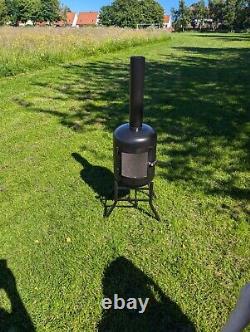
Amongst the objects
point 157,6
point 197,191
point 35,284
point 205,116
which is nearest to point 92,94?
point 205,116

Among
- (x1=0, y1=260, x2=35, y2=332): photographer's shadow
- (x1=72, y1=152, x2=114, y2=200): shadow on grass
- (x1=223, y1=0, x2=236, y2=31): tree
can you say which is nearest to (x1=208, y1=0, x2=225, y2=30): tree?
(x1=223, y1=0, x2=236, y2=31): tree

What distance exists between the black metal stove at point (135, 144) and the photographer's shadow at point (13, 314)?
1.41m

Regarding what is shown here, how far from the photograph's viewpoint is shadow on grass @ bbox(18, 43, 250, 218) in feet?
15.4

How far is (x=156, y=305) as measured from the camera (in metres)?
2.85

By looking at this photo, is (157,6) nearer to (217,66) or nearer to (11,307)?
(217,66)

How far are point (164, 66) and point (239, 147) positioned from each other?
786cm

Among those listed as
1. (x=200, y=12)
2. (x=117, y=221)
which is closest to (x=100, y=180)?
(x=117, y=221)

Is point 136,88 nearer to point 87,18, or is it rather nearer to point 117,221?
point 117,221

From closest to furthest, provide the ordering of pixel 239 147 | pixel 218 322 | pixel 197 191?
pixel 218 322 < pixel 197 191 < pixel 239 147

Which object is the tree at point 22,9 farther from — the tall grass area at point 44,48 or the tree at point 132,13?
the tall grass area at point 44,48

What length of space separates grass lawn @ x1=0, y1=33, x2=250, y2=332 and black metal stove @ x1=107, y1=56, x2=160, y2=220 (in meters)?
0.67

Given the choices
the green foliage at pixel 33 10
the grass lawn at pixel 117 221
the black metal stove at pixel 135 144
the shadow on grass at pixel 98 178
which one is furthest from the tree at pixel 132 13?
the black metal stove at pixel 135 144

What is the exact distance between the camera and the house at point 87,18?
107 meters

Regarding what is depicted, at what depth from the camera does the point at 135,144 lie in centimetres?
310
